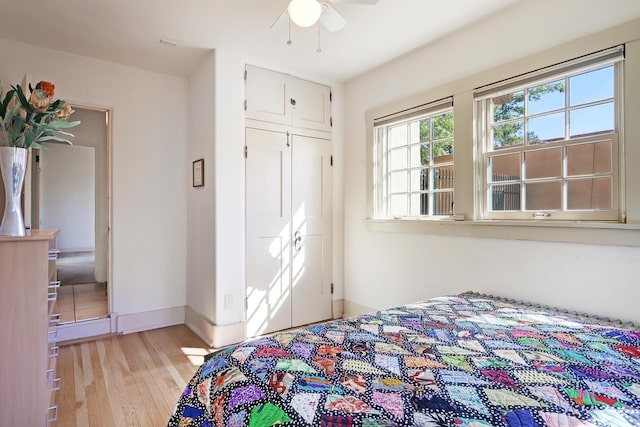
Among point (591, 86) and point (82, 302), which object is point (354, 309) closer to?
point (591, 86)

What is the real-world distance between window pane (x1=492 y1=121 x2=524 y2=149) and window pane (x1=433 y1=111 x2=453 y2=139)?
1.24ft

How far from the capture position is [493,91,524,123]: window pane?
240 cm

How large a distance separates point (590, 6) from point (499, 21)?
1.81ft

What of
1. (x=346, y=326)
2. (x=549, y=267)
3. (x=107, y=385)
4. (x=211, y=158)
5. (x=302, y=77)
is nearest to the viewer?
(x=346, y=326)

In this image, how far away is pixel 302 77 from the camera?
3559 millimetres

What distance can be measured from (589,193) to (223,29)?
2.83m

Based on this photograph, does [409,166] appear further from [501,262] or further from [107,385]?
[107,385]

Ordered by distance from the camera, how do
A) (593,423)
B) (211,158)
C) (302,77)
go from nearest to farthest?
1. (593,423)
2. (211,158)
3. (302,77)

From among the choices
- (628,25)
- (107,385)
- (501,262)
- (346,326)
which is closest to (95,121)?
(107,385)

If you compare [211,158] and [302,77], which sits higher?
[302,77]

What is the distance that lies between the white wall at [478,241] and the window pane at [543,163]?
0.38 meters

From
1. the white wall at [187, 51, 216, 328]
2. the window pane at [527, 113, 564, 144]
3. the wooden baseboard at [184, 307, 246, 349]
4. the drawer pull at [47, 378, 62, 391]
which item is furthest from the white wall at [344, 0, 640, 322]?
the drawer pull at [47, 378, 62, 391]

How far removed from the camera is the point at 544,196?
227 cm

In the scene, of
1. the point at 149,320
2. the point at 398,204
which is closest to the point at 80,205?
the point at 149,320
